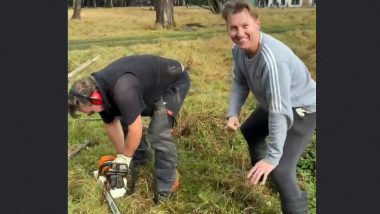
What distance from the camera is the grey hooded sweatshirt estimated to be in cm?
193

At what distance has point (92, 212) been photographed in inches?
101

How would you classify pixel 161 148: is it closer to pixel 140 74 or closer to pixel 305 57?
pixel 140 74

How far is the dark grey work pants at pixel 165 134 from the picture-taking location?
2.57 meters

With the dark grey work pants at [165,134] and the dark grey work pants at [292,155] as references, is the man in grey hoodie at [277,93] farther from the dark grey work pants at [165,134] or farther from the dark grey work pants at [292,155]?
the dark grey work pants at [165,134]

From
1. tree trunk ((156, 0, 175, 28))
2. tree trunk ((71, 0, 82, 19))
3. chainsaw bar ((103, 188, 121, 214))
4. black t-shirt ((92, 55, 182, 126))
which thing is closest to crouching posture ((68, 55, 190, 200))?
black t-shirt ((92, 55, 182, 126))

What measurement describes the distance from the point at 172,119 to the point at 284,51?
0.93 metres

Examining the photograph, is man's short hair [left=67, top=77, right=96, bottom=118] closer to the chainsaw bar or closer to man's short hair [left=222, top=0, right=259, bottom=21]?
the chainsaw bar

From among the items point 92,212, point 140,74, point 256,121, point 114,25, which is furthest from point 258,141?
point 114,25

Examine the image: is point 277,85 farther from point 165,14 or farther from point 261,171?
point 165,14

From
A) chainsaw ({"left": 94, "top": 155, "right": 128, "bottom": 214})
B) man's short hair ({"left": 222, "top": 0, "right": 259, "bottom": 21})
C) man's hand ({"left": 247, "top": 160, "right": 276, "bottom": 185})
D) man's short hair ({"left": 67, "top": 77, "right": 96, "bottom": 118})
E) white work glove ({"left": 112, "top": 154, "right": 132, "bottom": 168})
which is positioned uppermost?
man's short hair ({"left": 222, "top": 0, "right": 259, "bottom": 21})

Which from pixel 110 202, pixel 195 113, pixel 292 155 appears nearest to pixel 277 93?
pixel 292 155

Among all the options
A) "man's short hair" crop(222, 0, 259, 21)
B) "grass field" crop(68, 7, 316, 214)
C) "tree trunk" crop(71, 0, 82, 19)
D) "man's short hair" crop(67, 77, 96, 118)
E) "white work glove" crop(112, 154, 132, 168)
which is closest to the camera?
"man's short hair" crop(222, 0, 259, 21)

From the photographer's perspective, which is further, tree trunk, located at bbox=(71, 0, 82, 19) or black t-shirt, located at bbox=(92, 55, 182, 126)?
tree trunk, located at bbox=(71, 0, 82, 19)

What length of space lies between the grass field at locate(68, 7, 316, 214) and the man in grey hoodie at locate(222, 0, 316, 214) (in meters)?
0.67
